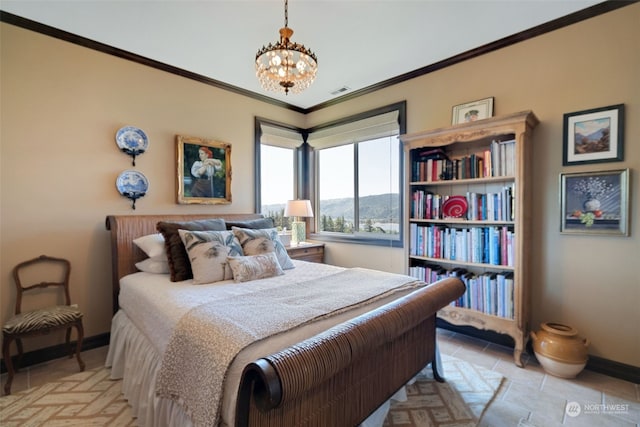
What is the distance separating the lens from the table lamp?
4.01 m

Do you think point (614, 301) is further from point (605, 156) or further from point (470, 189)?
point (470, 189)

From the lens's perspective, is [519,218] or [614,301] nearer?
[614,301]

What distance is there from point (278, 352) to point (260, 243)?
5.27 feet

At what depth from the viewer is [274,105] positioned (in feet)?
13.5

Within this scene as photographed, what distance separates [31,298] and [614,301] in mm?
4608

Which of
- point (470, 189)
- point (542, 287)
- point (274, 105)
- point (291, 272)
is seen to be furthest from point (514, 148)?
point (274, 105)

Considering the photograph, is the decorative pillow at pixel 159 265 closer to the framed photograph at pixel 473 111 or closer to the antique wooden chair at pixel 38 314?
the antique wooden chair at pixel 38 314

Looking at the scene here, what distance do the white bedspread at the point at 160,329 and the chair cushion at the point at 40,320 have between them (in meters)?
0.31

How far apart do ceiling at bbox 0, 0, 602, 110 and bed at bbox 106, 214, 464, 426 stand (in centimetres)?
203

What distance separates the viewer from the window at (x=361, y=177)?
3592 millimetres

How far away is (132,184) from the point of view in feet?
9.45

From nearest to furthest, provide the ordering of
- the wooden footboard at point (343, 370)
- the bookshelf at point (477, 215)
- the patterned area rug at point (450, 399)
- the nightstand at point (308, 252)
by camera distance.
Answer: the wooden footboard at point (343, 370) < the patterned area rug at point (450, 399) < the bookshelf at point (477, 215) < the nightstand at point (308, 252)

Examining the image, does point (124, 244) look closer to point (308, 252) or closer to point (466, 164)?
point (308, 252)

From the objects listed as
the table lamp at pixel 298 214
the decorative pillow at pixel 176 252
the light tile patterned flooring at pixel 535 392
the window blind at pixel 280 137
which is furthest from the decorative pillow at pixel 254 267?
the window blind at pixel 280 137
